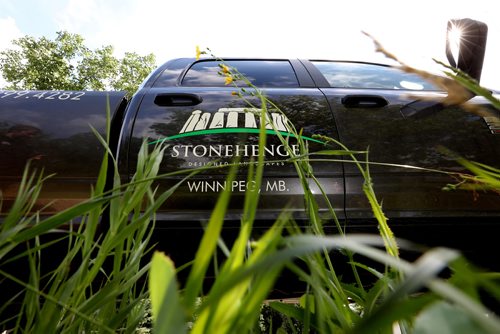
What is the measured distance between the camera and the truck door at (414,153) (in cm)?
187

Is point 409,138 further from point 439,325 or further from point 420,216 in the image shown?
point 439,325

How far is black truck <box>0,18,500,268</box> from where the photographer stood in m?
1.77

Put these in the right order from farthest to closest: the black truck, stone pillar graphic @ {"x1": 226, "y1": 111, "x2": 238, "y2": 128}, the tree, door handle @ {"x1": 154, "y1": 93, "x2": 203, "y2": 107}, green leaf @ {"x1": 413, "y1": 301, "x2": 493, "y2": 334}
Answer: the tree
door handle @ {"x1": 154, "y1": 93, "x2": 203, "y2": 107}
stone pillar graphic @ {"x1": 226, "y1": 111, "x2": 238, "y2": 128}
the black truck
green leaf @ {"x1": 413, "y1": 301, "x2": 493, "y2": 334}

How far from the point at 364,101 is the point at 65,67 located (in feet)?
83.0

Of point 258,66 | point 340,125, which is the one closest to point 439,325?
point 340,125

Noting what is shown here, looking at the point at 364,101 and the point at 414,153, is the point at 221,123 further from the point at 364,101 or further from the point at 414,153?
the point at 414,153

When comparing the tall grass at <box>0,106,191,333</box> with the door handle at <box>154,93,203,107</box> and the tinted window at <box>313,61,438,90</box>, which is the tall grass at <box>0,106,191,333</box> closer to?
the door handle at <box>154,93,203,107</box>

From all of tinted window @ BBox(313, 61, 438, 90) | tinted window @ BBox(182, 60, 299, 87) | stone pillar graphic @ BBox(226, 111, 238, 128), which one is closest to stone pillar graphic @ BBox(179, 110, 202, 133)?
stone pillar graphic @ BBox(226, 111, 238, 128)

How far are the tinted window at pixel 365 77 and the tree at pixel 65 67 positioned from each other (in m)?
20.6

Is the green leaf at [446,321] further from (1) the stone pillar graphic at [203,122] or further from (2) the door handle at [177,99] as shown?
(2) the door handle at [177,99]

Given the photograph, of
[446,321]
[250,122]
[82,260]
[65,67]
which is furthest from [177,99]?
[65,67]

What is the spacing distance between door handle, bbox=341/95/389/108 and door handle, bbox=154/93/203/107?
2.91 feet

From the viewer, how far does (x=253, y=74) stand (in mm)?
2672

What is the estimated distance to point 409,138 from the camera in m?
1.90
